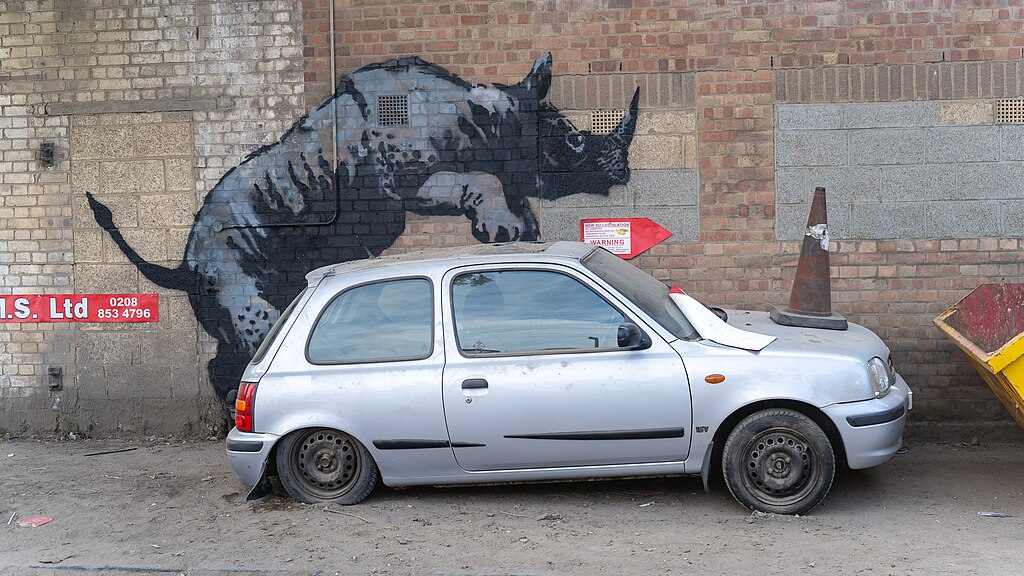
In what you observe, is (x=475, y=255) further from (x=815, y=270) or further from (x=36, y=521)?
(x=36, y=521)

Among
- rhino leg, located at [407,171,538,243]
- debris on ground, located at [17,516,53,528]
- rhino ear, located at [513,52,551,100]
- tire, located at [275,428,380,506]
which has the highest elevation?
rhino ear, located at [513,52,551,100]

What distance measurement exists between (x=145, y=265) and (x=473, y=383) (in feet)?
13.0

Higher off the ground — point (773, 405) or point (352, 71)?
point (352, 71)

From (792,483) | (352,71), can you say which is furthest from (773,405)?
(352,71)

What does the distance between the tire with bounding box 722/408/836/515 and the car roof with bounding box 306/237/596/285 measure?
1.43m

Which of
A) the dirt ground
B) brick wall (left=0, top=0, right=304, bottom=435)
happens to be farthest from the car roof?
brick wall (left=0, top=0, right=304, bottom=435)

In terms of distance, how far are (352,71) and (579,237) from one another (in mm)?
2301

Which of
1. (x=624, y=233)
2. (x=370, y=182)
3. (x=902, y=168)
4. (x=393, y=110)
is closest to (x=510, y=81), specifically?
(x=393, y=110)

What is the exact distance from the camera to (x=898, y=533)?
5.20 metres

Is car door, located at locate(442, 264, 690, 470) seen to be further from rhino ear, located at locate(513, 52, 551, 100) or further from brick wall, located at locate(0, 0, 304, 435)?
brick wall, located at locate(0, 0, 304, 435)

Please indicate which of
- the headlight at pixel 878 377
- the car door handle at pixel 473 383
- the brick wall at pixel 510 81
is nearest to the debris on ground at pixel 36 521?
the brick wall at pixel 510 81

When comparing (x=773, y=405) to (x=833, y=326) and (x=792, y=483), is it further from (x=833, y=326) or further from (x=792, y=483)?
(x=833, y=326)

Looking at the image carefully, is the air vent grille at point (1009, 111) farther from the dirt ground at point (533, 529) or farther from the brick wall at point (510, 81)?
the dirt ground at point (533, 529)

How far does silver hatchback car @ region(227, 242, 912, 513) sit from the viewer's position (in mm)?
5402
